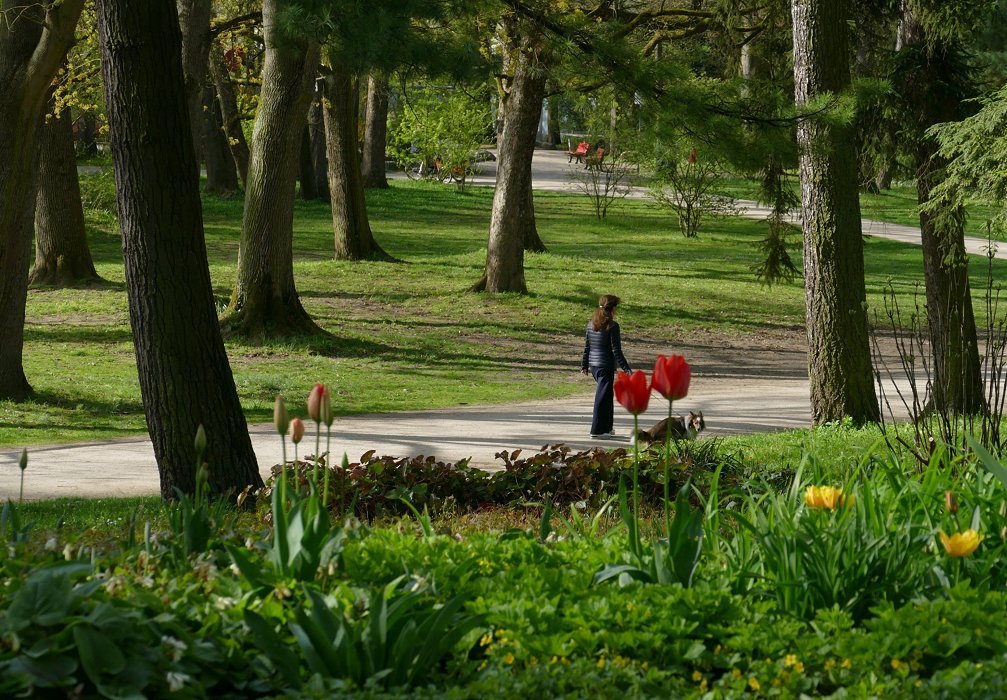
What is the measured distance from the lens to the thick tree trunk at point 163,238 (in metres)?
6.93

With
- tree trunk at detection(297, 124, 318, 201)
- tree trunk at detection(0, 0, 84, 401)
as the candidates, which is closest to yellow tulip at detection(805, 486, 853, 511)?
tree trunk at detection(0, 0, 84, 401)

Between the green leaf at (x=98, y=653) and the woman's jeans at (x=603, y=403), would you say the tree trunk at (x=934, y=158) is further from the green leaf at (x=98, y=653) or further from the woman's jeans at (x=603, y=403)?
the green leaf at (x=98, y=653)

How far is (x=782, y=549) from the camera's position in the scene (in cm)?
386

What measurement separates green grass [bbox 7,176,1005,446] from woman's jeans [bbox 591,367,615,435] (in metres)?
3.45

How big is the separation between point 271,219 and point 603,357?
7883mm

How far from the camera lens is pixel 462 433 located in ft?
39.9

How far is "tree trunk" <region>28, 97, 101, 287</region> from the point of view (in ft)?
71.6

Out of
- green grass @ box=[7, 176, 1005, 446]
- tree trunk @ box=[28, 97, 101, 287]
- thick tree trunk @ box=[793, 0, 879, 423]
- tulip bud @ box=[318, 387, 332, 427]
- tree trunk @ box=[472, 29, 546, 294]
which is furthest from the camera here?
tree trunk @ box=[28, 97, 101, 287]

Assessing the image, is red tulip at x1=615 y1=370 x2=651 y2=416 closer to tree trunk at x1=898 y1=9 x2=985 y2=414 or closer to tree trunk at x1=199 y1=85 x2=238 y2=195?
tree trunk at x1=898 y1=9 x2=985 y2=414

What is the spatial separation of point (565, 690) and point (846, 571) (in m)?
1.08

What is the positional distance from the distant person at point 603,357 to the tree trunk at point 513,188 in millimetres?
10136

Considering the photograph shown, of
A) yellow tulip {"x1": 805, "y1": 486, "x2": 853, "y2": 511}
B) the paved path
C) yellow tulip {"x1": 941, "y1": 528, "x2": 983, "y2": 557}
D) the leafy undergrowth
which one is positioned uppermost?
yellow tulip {"x1": 805, "y1": 486, "x2": 853, "y2": 511}

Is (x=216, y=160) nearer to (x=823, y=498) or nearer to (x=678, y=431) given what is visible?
(x=678, y=431)

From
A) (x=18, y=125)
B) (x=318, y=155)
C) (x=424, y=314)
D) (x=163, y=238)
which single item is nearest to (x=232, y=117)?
(x=318, y=155)
